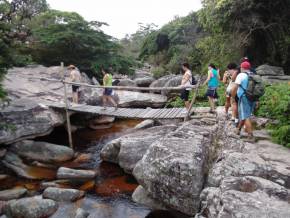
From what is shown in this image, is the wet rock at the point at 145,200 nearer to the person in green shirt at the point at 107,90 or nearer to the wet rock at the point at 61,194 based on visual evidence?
the wet rock at the point at 61,194

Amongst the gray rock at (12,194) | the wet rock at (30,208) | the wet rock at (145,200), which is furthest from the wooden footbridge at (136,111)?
the wet rock at (30,208)

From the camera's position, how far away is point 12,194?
8094 mm

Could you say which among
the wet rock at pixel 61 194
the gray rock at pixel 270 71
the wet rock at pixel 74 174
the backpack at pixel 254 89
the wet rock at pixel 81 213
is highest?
the gray rock at pixel 270 71

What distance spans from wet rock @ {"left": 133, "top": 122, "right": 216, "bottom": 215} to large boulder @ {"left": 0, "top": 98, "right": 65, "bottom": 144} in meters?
5.19

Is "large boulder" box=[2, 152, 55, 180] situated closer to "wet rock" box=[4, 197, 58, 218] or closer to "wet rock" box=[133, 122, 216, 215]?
"wet rock" box=[4, 197, 58, 218]

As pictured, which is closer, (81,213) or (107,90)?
(81,213)

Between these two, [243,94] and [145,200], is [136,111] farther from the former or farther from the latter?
[243,94]

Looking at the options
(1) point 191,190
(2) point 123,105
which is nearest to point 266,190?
(1) point 191,190

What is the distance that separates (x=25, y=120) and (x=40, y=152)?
124 centimetres

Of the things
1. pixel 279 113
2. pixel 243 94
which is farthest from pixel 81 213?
pixel 279 113

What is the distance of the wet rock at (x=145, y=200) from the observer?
718 cm

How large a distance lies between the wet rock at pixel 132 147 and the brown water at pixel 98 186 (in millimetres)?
376

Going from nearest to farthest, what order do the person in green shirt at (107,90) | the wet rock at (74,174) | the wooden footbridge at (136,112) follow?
the wet rock at (74,174), the wooden footbridge at (136,112), the person in green shirt at (107,90)

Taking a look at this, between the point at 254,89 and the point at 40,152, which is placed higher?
the point at 254,89
